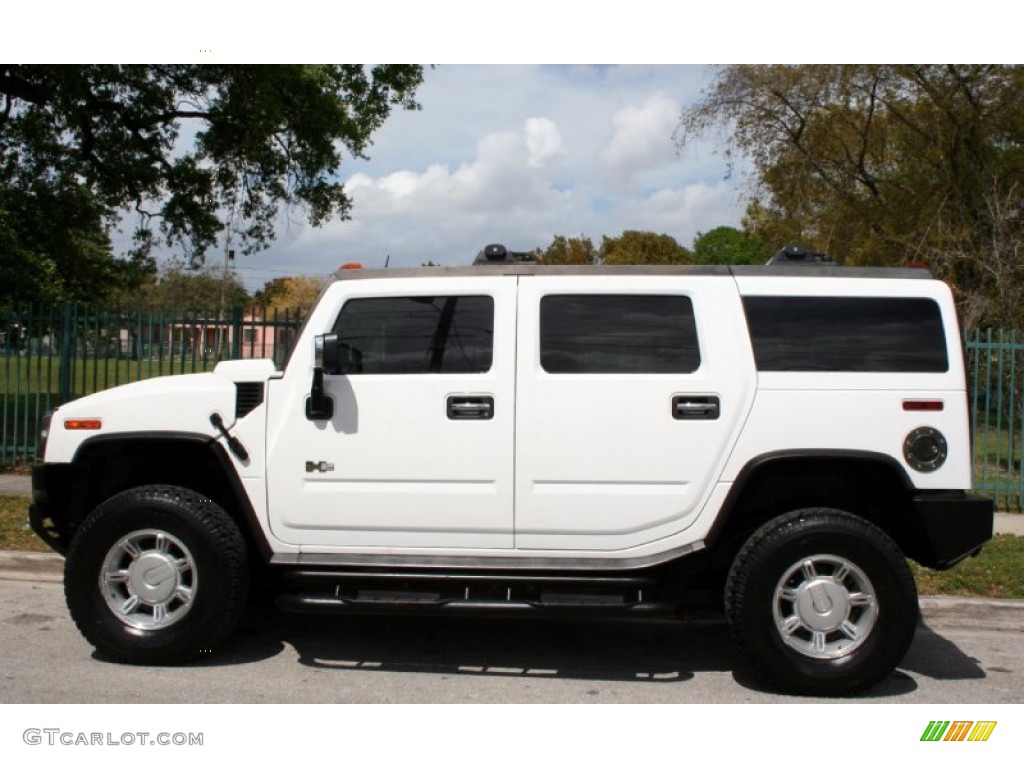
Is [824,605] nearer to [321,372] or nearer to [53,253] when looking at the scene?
[321,372]

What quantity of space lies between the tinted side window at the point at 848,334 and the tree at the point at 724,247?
1714 inches

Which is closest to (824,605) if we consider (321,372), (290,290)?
(321,372)

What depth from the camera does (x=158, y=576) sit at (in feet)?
16.5

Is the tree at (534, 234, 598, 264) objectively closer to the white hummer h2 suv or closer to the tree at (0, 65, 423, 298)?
the tree at (0, 65, 423, 298)

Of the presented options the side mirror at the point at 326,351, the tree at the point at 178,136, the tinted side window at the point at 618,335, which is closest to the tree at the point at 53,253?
the tree at the point at 178,136

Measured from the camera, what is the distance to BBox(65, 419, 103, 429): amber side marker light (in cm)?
511

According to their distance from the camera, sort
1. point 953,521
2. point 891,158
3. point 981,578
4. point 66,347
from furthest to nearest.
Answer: point 891,158, point 66,347, point 981,578, point 953,521

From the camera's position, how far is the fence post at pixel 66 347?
38.4ft

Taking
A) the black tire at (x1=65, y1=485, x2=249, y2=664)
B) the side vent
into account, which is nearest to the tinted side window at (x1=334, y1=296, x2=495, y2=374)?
the side vent

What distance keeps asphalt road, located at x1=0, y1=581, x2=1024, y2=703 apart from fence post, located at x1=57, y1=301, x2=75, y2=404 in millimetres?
5895

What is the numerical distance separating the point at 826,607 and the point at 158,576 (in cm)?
344

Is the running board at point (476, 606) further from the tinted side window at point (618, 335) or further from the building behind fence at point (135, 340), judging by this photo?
the building behind fence at point (135, 340)

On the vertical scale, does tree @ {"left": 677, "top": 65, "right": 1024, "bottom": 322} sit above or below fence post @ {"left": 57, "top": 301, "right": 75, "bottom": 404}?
above
